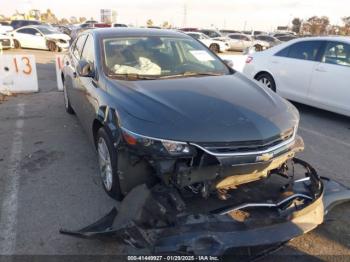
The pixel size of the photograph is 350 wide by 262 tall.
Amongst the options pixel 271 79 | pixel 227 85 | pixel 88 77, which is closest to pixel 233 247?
pixel 227 85

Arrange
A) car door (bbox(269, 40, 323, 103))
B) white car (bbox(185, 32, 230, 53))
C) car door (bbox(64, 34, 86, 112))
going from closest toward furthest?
car door (bbox(64, 34, 86, 112)), car door (bbox(269, 40, 323, 103)), white car (bbox(185, 32, 230, 53))

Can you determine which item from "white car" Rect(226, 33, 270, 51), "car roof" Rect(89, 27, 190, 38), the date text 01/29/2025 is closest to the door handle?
"car roof" Rect(89, 27, 190, 38)

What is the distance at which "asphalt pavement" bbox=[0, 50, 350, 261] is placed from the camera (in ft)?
9.86

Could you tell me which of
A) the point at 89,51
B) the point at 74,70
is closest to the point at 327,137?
the point at 89,51

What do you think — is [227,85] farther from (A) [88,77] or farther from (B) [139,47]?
(A) [88,77]

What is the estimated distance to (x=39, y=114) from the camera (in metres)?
6.81

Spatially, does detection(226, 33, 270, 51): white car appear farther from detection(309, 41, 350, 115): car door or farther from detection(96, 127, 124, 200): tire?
detection(96, 127, 124, 200): tire

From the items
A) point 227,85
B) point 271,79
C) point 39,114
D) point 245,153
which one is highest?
point 227,85

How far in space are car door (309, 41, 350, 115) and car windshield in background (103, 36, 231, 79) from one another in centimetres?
283

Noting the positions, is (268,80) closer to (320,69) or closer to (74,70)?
(320,69)

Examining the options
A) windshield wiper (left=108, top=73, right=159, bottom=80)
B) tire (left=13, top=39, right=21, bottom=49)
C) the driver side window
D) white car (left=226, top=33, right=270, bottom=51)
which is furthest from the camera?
white car (left=226, top=33, right=270, bottom=51)

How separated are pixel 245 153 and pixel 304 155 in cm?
251

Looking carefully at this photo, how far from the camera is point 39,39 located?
2028cm

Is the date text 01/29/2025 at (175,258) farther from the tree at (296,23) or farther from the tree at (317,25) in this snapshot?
the tree at (296,23)
